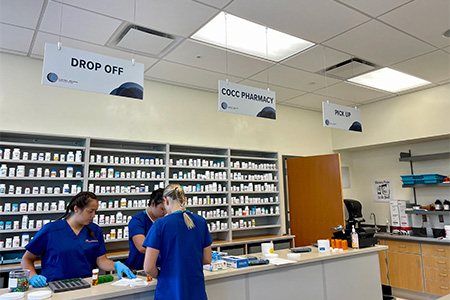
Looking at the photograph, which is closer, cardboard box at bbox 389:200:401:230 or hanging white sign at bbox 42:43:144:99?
hanging white sign at bbox 42:43:144:99

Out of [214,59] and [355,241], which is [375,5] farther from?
[355,241]

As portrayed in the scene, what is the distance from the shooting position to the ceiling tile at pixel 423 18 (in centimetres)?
307

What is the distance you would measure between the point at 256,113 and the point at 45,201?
286 centimetres

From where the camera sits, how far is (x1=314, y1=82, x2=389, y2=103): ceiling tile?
17.6 feet

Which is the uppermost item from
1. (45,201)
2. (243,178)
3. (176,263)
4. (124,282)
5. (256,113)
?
(256,113)

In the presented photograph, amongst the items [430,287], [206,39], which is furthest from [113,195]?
[430,287]

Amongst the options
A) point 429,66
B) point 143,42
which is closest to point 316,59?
point 429,66

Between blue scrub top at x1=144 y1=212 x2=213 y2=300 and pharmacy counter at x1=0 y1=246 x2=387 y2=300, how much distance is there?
0.73 feet

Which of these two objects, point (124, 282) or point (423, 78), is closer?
point (124, 282)

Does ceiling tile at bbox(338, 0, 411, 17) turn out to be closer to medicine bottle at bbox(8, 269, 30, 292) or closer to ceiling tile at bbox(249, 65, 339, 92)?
ceiling tile at bbox(249, 65, 339, 92)

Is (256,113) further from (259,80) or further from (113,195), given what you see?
(113,195)

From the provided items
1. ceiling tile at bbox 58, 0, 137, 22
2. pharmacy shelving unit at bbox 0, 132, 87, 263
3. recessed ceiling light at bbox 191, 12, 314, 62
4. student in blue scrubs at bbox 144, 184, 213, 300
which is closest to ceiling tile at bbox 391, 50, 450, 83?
recessed ceiling light at bbox 191, 12, 314, 62

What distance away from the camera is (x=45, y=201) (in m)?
3.91

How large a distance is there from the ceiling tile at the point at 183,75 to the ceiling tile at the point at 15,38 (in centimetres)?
149
